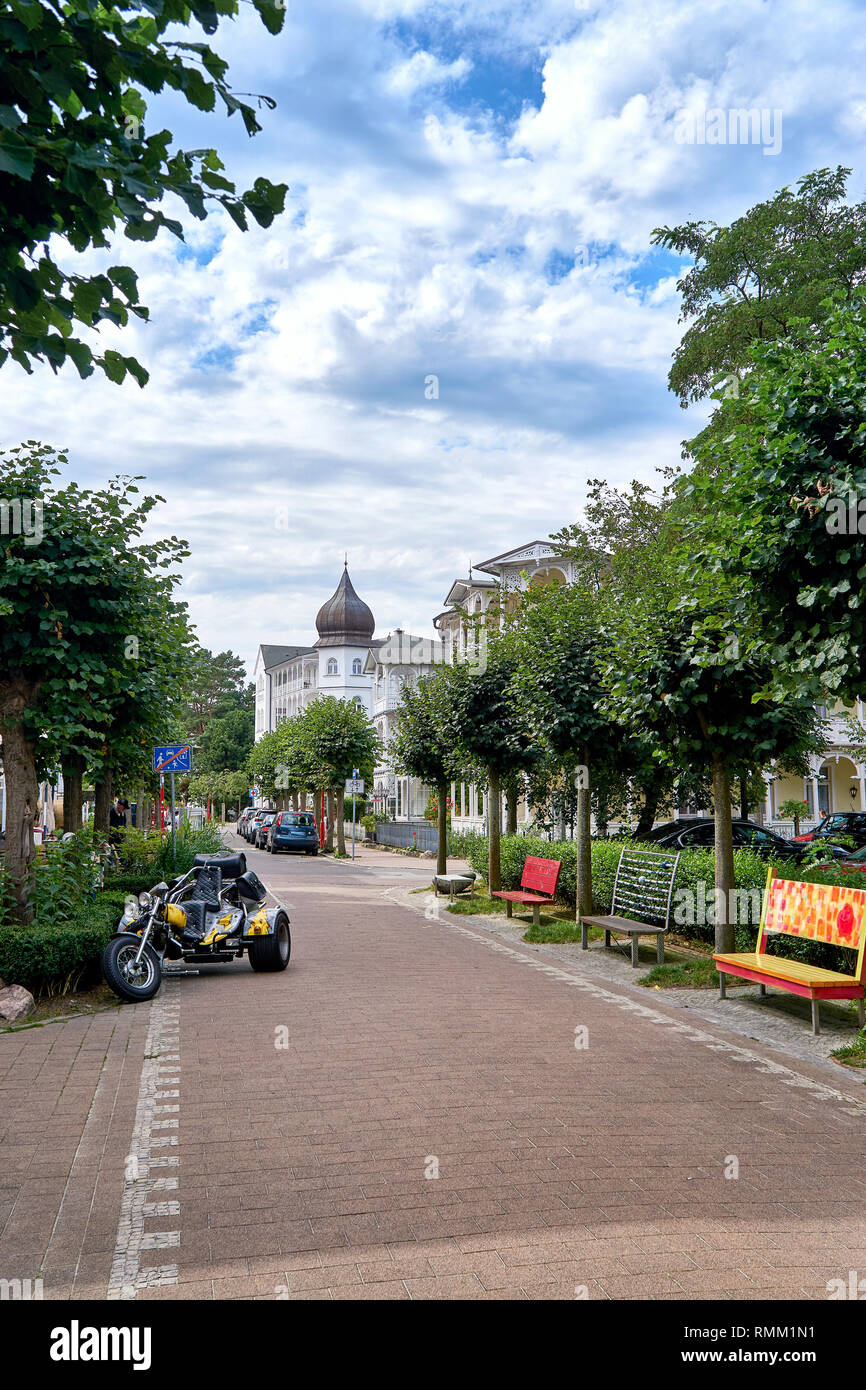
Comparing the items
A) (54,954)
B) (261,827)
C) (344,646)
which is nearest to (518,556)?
(261,827)

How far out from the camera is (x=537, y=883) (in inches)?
683

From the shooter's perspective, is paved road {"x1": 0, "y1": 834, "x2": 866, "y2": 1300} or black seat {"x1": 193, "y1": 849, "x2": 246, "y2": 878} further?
black seat {"x1": 193, "y1": 849, "x2": 246, "y2": 878}

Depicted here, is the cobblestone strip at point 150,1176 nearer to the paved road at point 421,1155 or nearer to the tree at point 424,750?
the paved road at point 421,1155

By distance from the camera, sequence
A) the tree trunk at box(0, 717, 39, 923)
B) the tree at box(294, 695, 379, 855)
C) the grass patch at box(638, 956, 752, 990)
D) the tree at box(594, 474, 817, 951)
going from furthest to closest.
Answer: the tree at box(294, 695, 379, 855)
the tree at box(594, 474, 817, 951)
the grass patch at box(638, 956, 752, 990)
the tree trunk at box(0, 717, 39, 923)

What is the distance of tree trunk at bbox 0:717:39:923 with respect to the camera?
428 inches

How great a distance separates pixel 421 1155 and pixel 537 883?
38.8ft

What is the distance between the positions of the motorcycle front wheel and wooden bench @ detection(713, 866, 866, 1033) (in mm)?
5171

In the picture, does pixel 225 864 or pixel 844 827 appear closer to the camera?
pixel 225 864

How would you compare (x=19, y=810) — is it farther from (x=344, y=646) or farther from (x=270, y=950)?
(x=344, y=646)

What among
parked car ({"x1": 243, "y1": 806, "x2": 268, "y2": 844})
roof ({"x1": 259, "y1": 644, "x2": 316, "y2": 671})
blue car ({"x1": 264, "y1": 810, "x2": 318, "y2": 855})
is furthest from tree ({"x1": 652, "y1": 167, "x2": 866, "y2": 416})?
roof ({"x1": 259, "y1": 644, "x2": 316, "y2": 671})

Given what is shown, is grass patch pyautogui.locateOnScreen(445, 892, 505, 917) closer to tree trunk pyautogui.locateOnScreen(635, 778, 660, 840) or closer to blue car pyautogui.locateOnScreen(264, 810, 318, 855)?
tree trunk pyautogui.locateOnScreen(635, 778, 660, 840)

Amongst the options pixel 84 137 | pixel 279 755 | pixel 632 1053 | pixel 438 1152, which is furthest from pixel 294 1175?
pixel 279 755

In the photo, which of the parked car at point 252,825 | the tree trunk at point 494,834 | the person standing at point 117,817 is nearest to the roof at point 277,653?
the parked car at point 252,825

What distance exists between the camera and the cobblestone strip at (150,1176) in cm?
424
